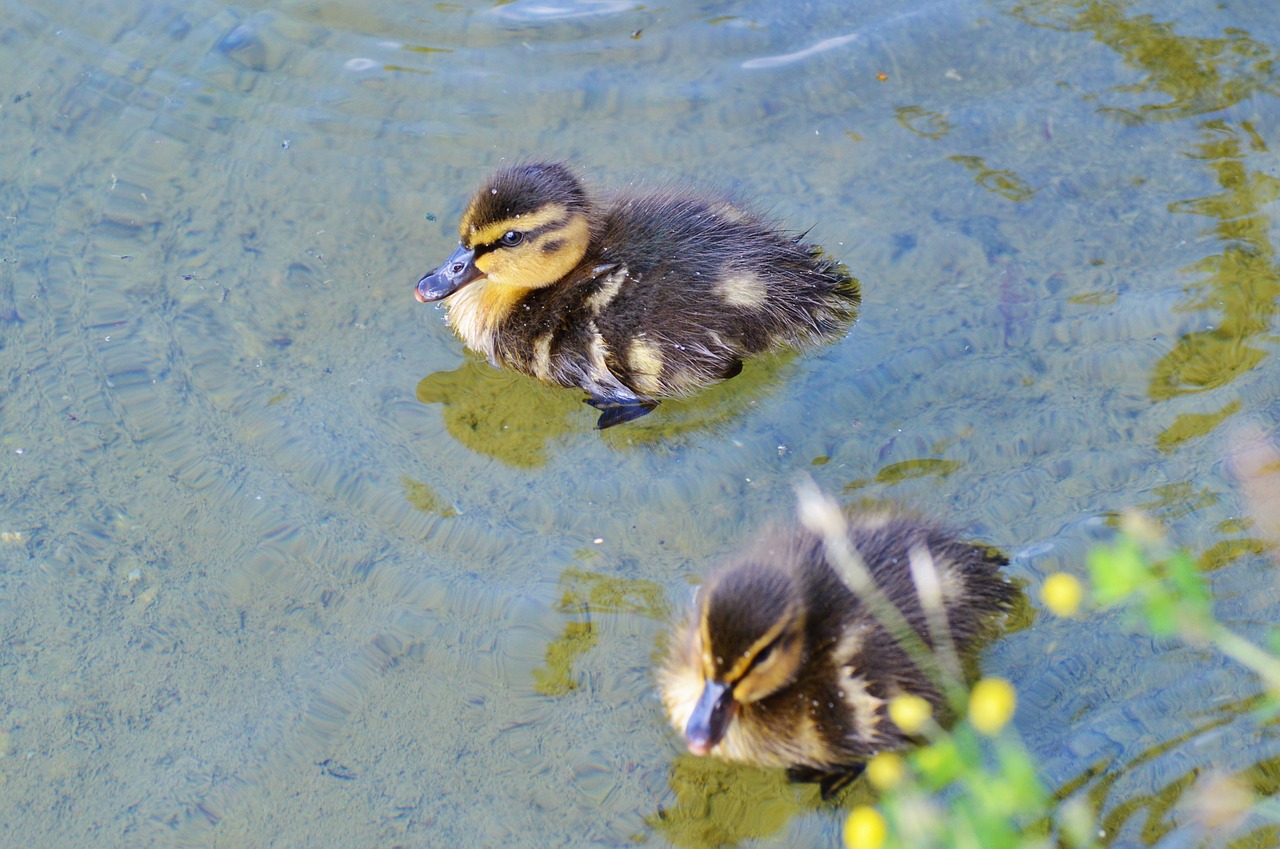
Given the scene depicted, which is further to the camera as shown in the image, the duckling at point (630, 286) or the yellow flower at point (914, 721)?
the duckling at point (630, 286)

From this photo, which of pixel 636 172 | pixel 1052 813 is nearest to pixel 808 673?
pixel 1052 813

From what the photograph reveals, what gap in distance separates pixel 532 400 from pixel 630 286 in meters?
0.41

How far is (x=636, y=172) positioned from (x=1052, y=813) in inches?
82.8

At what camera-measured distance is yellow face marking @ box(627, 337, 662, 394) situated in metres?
2.97

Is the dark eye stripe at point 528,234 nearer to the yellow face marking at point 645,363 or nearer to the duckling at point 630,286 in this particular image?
the duckling at point 630,286

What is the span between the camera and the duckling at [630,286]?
298 cm

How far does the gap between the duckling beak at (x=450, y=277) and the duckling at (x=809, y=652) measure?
110 centimetres

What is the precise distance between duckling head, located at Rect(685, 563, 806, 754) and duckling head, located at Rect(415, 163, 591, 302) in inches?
45.6

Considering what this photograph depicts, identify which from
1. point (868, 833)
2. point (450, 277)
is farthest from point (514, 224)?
point (868, 833)

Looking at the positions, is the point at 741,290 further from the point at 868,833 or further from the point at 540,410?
the point at 868,833

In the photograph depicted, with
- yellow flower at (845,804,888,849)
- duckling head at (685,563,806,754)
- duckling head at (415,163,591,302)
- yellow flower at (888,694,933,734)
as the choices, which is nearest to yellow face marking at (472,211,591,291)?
duckling head at (415,163,591,302)

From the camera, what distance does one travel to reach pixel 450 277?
10.2ft

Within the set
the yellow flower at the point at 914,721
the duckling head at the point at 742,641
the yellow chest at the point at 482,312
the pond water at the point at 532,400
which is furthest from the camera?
the yellow chest at the point at 482,312

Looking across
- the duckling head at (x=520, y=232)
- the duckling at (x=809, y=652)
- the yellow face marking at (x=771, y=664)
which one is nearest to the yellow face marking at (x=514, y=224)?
the duckling head at (x=520, y=232)
